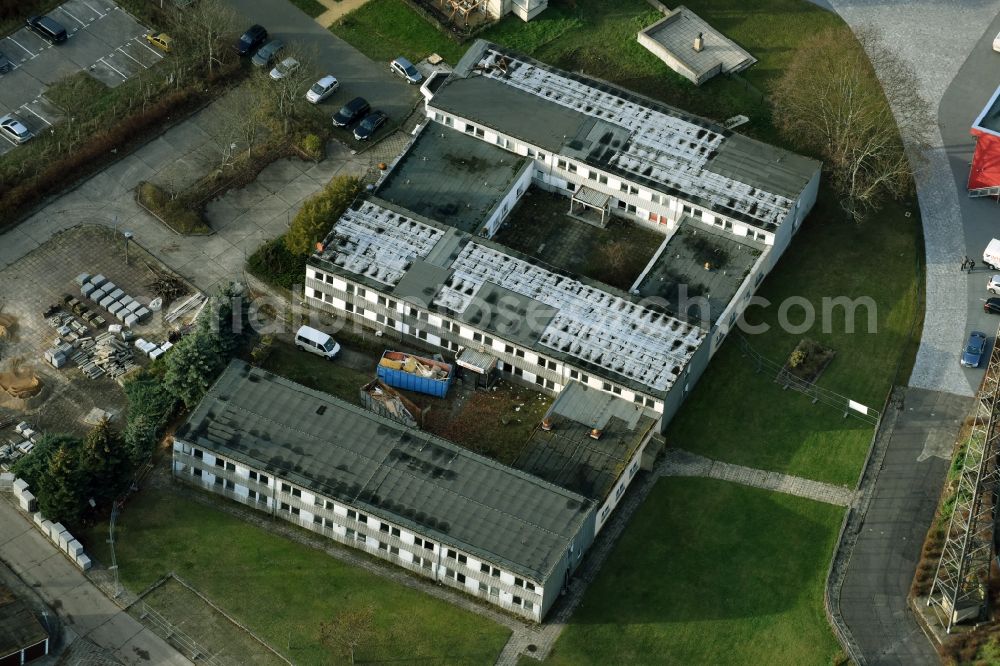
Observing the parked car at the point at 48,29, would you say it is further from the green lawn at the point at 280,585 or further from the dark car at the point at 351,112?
the green lawn at the point at 280,585

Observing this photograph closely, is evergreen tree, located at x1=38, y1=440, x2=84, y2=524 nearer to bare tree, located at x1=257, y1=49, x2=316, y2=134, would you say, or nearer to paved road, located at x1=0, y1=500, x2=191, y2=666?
paved road, located at x1=0, y1=500, x2=191, y2=666

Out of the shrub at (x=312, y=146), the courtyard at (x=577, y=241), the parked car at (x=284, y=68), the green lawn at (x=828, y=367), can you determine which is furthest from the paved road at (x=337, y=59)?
the green lawn at (x=828, y=367)

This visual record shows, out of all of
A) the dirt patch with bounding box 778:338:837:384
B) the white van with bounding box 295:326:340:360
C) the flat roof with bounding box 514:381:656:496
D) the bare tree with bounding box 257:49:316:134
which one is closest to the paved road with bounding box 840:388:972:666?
the dirt patch with bounding box 778:338:837:384

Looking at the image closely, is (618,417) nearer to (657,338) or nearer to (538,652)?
(657,338)

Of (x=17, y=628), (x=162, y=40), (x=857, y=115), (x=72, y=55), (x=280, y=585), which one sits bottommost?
(x=280, y=585)

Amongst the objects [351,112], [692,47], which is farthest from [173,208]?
[692,47]

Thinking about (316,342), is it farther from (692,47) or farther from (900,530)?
(692,47)
